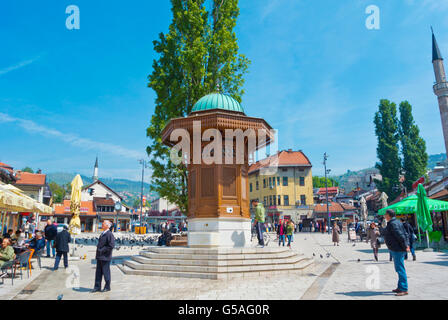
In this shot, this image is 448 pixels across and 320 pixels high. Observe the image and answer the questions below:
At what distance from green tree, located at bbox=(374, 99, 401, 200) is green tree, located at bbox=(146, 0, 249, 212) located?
3379 centimetres

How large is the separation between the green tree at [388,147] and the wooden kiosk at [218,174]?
3673cm

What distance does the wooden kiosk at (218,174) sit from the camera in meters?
10.4

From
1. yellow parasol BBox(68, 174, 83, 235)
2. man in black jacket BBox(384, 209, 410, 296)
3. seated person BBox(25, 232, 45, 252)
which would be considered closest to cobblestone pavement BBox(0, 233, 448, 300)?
man in black jacket BBox(384, 209, 410, 296)

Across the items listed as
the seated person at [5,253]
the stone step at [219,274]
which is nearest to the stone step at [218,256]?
the stone step at [219,274]

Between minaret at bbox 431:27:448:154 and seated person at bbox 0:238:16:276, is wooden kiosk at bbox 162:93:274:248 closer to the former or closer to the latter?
seated person at bbox 0:238:16:276

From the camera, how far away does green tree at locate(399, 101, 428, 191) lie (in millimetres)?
39969

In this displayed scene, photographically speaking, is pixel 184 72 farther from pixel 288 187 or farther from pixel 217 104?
pixel 288 187

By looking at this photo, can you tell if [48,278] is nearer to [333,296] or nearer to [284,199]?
[333,296]

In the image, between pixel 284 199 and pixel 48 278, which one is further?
pixel 284 199

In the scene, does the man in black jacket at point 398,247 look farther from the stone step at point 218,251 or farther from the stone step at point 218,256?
the stone step at point 218,251

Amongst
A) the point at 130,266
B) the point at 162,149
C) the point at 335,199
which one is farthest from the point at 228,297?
the point at 335,199

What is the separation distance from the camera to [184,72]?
16.5 metres

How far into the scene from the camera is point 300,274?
345 inches
